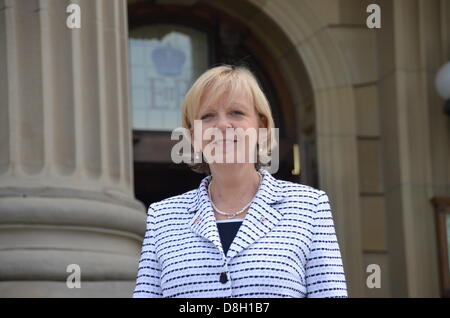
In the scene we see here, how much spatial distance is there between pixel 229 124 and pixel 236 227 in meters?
0.34

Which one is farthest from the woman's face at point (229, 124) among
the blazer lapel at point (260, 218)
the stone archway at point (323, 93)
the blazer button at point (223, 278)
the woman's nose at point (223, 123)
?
the stone archway at point (323, 93)

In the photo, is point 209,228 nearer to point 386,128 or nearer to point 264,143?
point 264,143

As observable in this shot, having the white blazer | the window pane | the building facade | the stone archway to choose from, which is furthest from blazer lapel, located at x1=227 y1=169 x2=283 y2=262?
the window pane

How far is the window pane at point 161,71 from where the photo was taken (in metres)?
10.1

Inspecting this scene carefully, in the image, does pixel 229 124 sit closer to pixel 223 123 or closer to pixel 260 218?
pixel 223 123

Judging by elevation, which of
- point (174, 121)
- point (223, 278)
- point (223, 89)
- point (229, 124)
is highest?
point (174, 121)

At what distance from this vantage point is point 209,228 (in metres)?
3.71

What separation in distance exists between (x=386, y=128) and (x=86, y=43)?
10.5 feet

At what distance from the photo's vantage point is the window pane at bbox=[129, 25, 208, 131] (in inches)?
397

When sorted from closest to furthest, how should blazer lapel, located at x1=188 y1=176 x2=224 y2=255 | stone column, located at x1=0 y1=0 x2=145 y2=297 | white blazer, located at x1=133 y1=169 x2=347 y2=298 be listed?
1. white blazer, located at x1=133 y1=169 x2=347 y2=298
2. blazer lapel, located at x1=188 y1=176 x2=224 y2=255
3. stone column, located at x1=0 y1=0 x2=145 y2=297

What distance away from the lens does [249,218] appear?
3715 mm

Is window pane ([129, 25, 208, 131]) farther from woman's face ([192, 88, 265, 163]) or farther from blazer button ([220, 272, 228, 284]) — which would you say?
blazer button ([220, 272, 228, 284])

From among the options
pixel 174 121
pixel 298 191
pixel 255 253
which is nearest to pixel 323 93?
pixel 174 121
